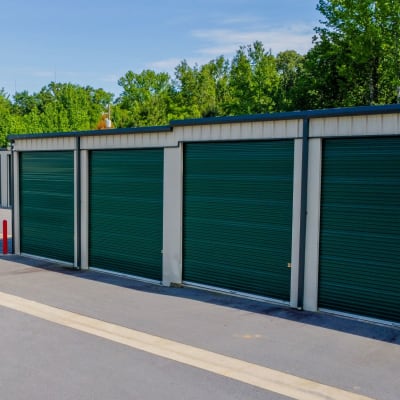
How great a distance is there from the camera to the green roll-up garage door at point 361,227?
891cm

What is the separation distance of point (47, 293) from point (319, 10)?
33742 millimetres

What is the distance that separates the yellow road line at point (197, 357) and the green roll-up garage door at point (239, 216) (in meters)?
3.08

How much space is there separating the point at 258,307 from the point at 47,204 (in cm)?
779

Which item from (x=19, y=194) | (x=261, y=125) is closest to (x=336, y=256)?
(x=261, y=125)

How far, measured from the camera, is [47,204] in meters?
15.2

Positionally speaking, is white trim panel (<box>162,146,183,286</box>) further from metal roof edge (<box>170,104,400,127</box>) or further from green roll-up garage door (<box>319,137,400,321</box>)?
green roll-up garage door (<box>319,137,400,321</box>)

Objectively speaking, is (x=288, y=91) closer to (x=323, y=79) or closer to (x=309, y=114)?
(x=323, y=79)

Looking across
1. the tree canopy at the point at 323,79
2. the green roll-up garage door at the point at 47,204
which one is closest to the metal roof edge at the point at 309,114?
the green roll-up garage door at the point at 47,204

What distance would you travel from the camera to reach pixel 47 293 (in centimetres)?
1123

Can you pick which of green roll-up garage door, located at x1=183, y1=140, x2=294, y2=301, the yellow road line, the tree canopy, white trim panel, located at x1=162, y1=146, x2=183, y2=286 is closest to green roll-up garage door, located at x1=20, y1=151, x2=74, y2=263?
white trim panel, located at x1=162, y1=146, x2=183, y2=286

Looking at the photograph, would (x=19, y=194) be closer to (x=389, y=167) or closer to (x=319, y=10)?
(x=389, y=167)

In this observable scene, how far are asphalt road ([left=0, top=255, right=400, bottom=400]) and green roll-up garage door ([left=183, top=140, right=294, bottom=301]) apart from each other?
0.51 meters

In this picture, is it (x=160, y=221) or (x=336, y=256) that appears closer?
(x=336, y=256)

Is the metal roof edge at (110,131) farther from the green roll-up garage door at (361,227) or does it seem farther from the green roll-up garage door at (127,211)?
the green roll-up garage door at (361,227)
